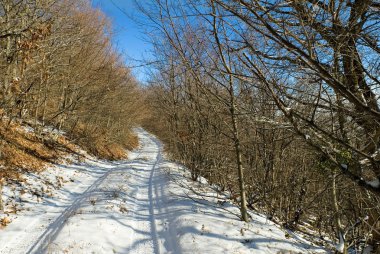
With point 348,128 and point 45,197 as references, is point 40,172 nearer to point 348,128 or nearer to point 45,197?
point 45,197

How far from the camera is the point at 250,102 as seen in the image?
416cm

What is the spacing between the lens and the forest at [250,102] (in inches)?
102

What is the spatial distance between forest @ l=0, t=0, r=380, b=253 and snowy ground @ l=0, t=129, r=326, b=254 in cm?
85

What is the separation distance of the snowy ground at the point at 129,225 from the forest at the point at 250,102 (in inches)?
33.6

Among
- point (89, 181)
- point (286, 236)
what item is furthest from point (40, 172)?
point (286, 236)

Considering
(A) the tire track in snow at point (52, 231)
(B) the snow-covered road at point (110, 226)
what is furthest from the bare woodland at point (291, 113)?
(A) the tire track in snow at point (52, 231)

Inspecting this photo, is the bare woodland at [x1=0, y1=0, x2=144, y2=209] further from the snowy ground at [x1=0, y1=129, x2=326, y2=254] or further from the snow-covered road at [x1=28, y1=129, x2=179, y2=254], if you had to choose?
the snow-covered road at [x1=28, y1=129, x2=179, y2=254]

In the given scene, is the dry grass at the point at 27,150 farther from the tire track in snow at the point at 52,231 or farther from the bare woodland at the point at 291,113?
the bare woodland at the point at 291,113

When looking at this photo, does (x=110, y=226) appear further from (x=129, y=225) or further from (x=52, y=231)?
(x=52, y=231)

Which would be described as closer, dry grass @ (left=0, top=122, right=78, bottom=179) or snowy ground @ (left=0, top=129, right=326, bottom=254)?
snowy ground @ (left=0, top=129, right=326, bottom=254)

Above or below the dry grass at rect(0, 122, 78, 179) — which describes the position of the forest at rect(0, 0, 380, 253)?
above

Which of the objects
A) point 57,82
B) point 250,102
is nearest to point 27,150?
point 57,82

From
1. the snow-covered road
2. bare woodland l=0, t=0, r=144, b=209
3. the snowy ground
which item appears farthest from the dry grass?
the snow-covered road

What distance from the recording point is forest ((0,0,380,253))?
2586mm
